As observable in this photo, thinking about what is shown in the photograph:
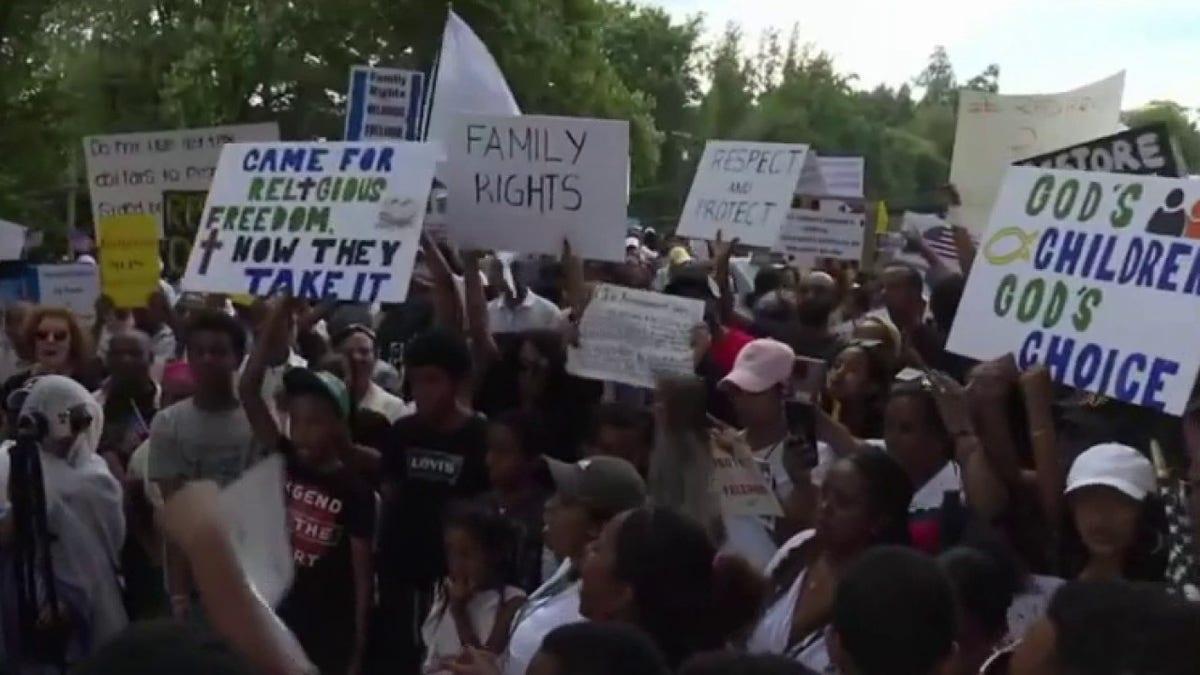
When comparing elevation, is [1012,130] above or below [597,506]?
above

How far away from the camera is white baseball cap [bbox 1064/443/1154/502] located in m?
5.05

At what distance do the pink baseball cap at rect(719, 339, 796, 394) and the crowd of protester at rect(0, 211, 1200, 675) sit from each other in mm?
12

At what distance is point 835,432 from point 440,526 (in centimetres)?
131

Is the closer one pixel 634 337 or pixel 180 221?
pixel 634 337

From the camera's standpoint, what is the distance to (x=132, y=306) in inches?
439

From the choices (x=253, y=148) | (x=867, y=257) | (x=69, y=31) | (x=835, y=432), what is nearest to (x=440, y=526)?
(x=835, y=432)

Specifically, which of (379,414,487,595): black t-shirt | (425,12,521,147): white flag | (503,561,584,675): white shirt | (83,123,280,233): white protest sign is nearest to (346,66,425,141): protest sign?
(425,12,521,147): white flag

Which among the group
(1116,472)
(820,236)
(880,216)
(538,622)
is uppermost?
(1116,472)

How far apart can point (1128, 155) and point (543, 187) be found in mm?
2489

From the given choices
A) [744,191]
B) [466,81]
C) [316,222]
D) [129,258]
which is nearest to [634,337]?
[316,222]

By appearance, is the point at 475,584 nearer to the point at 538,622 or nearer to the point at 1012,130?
the point at 538,622

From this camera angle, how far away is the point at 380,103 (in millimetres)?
11156

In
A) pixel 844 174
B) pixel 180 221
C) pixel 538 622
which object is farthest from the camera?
pixel 844 174

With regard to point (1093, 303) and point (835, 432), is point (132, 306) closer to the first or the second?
point (835, 432)
